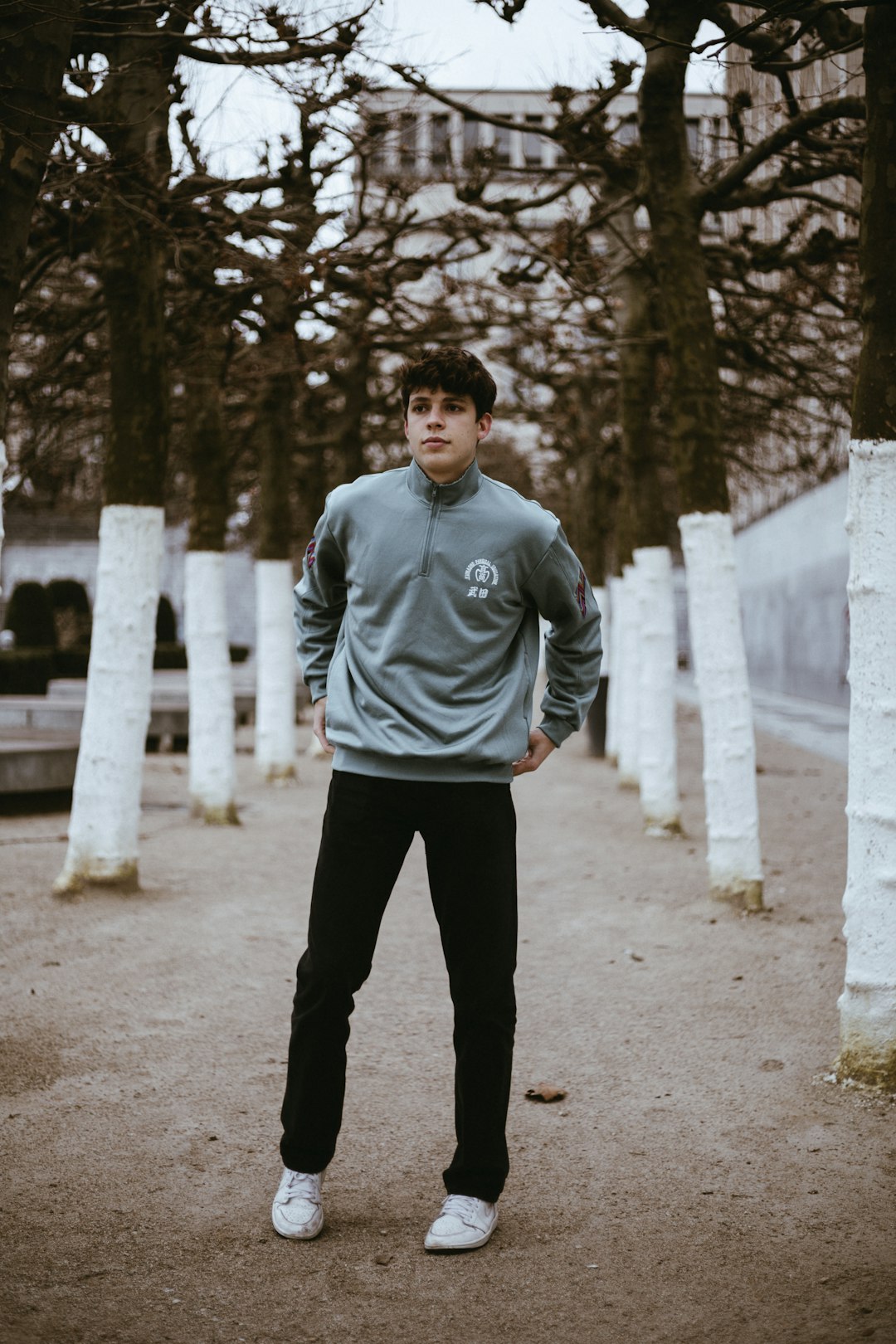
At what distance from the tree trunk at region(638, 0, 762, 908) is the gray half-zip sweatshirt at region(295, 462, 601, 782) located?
15.0 ft

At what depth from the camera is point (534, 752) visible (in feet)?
11.1

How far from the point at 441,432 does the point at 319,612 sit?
0.63 metres

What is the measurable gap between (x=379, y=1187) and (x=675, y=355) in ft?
18.6

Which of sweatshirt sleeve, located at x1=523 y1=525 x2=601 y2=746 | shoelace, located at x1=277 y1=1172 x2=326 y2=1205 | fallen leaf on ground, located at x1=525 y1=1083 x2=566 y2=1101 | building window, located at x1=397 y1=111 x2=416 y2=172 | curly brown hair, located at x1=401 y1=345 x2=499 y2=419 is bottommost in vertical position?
fallen leaf on ground, located at x1=525 y1=1083 x2=566 y2=1101

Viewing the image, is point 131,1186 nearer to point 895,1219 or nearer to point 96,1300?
point 96,1300

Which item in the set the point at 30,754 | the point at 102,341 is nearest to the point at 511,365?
the point at 102,341

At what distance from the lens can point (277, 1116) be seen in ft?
14.0

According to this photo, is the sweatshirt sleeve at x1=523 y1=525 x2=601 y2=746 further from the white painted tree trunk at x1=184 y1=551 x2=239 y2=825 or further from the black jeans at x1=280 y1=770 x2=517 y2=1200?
the white painted tree trunk at x1=184 y1=551 x2=239 y2=825

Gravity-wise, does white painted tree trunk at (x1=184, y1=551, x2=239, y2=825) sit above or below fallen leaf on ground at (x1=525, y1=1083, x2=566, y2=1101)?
above

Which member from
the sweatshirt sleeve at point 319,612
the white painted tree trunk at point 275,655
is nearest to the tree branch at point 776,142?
the sweatshirt sleeve at point 319,612

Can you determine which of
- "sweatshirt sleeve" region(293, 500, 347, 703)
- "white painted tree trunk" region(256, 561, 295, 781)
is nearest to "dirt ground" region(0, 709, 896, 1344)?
"sweatshirt sleeve" region(293, 500, 347, 703)

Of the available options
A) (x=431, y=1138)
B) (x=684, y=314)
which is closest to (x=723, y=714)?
(x=684, y=314)

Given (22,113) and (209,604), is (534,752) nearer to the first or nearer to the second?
(22,113)

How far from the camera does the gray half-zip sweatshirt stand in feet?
10.4
